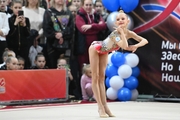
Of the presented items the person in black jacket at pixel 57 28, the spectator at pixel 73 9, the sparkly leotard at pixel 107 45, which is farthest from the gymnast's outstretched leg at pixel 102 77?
the spectator at pixel 73 9

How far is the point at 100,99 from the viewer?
5.46 metres

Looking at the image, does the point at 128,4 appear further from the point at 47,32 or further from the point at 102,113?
the point at 102,113

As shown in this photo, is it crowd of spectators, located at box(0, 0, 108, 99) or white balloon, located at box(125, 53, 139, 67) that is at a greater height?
crowd of spectators, located at box(0, 0, 108, 99)

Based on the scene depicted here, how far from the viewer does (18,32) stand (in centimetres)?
827

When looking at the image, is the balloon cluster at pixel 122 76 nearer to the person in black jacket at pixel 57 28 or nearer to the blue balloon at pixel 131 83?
the blue balloon at pixel 131 83

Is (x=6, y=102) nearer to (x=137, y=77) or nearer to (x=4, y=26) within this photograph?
(x=4, y=26)

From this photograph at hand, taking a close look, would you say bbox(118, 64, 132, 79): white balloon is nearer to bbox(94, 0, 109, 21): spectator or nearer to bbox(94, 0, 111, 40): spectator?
bbox(94, 0, 111, 40): spectator

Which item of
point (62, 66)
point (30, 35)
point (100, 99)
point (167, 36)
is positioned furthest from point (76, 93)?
point (100, 99)

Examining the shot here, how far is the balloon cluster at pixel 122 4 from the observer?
830 centimetres

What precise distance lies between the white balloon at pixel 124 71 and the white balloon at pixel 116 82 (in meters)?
0.08

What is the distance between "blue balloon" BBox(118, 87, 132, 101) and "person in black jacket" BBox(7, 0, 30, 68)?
2.04 m

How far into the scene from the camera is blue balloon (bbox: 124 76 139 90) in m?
8.30

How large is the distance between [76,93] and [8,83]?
77.5 inches

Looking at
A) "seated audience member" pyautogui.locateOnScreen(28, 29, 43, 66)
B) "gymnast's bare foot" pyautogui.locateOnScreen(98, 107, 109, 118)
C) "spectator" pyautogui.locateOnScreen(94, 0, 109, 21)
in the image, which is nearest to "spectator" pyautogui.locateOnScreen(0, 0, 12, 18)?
"seated audience member" pyautogui.locateOnScreen(28, 29, 43, 66)
